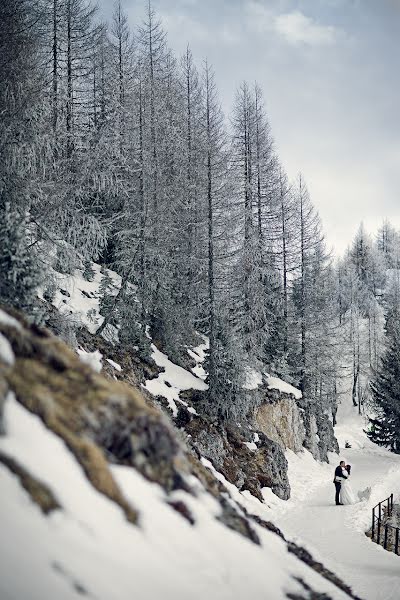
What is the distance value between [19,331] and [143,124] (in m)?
15.1

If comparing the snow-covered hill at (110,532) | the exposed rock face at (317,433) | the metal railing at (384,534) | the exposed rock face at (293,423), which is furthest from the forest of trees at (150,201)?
the metal railing at (384,534)

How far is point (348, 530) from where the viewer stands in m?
11.2

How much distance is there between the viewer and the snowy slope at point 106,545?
10.5ft

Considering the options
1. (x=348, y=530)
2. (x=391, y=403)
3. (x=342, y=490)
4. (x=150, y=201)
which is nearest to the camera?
(x=348, y=530)

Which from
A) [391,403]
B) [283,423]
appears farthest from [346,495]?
[391,403]

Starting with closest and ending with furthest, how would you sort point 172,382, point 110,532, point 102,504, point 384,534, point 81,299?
point 110,532
point 102,504
point 384,534
point 172,382
point 81,299

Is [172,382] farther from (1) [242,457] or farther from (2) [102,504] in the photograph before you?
(2) [102,504]

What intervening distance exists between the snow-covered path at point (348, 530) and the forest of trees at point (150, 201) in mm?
4324

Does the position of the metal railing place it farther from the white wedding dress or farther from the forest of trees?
the forest of trees

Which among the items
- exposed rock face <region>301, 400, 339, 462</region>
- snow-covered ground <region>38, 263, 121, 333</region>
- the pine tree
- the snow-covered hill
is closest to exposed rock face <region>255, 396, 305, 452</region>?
exposed rock face <region>301, 400, 339, 462</region>

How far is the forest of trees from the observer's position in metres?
10.4

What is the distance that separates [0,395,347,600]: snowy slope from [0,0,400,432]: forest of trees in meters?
3.98

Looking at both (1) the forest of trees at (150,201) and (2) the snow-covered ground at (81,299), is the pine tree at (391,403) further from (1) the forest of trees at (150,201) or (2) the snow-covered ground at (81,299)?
(2) the snow-covered ground at (81,299)

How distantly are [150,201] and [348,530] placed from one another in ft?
48.2
